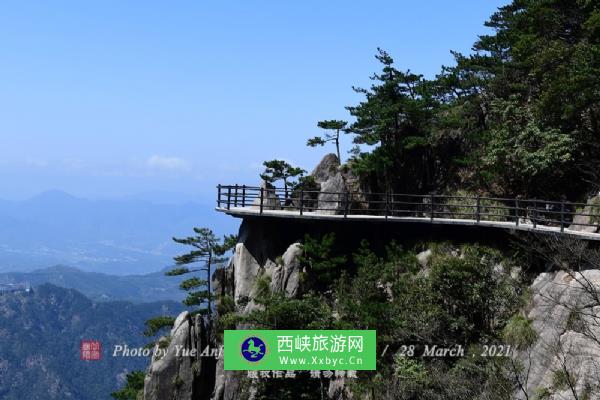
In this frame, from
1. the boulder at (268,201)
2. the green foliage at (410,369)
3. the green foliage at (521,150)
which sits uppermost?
the green foliage at (521,150)

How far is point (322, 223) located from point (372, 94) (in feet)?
32.6

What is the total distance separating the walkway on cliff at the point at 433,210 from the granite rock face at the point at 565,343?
142 inches

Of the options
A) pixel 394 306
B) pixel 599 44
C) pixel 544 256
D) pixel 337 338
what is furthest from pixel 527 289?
pixel 599 44

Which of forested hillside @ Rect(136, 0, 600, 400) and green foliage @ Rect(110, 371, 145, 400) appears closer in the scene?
forested hillside @ Rect(136, 0, 600, 400)

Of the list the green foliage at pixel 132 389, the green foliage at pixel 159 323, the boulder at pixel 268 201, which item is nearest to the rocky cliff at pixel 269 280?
the boulder at pixel 268 201

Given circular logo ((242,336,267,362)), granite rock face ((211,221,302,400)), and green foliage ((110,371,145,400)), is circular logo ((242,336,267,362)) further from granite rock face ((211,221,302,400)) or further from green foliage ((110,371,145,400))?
green foliage ((110,371,145,400))

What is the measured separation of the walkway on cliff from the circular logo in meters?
6.64

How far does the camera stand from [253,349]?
2209 cm

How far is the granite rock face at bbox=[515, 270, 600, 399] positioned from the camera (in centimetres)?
1479

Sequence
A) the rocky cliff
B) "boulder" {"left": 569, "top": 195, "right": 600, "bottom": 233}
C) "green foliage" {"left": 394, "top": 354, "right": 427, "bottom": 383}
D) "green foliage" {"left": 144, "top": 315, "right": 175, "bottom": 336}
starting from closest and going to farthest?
"green foliage" {"left": 394, "top": 354, "right": 427, "bottom": 383}, the rocky cliff, "boulder" {"left": 569, "top": 195, "right": 600, "bottom": 233}, "green foliage" {"left": 144, "top": 315, "right": 175, "bottom": 336}

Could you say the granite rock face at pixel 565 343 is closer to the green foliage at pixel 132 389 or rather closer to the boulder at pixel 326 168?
the boulder at pixel 326 168

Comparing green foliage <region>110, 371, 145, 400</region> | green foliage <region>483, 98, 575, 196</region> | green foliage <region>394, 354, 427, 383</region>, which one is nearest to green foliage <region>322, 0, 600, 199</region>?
green foliage <region>483, 98, 575, 196</region>

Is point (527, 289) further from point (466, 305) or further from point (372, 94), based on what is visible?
point (372, 94)

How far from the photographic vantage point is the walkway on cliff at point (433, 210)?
74.6 ft
